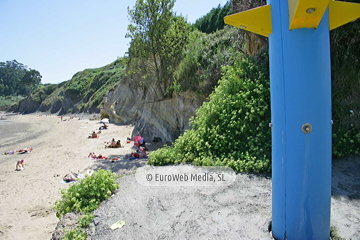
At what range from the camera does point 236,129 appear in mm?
5316

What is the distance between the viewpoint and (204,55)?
31.6 ft

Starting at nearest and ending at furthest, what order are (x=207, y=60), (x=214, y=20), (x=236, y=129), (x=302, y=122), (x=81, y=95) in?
(x=302, y=122)
(x=236, y=129)
(x=207, y=60)
(x=214, y=20)
(x=81, y=95)

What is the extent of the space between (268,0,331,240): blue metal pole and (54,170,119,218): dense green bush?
3014 millimetres

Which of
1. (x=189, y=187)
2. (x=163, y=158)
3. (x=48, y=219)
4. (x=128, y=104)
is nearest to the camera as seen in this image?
(x=189, y=187)

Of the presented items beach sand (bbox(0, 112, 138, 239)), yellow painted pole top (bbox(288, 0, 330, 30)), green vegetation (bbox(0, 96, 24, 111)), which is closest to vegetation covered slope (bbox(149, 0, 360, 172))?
yellow painted pole top (bbox(288, 0, 330, 30))

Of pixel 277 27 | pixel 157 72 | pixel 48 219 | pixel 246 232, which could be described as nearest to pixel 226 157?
pixel 246 232

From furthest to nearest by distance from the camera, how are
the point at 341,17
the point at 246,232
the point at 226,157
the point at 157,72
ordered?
the point at 157,72, the point at 226,157, the point at 246,232, the point at 341,17

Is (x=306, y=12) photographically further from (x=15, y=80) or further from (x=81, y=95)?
(x=15, y=80)

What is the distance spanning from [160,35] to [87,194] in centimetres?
1158

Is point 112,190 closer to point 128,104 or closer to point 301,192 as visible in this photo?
point 301,192

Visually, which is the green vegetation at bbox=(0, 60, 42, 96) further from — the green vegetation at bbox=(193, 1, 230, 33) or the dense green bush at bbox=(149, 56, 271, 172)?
the dense green bush at bbox=(149, 56, 271, 172)

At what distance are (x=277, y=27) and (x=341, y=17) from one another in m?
0.60

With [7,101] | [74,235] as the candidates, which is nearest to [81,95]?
[7,101]

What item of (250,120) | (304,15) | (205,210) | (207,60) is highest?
(207,60)
